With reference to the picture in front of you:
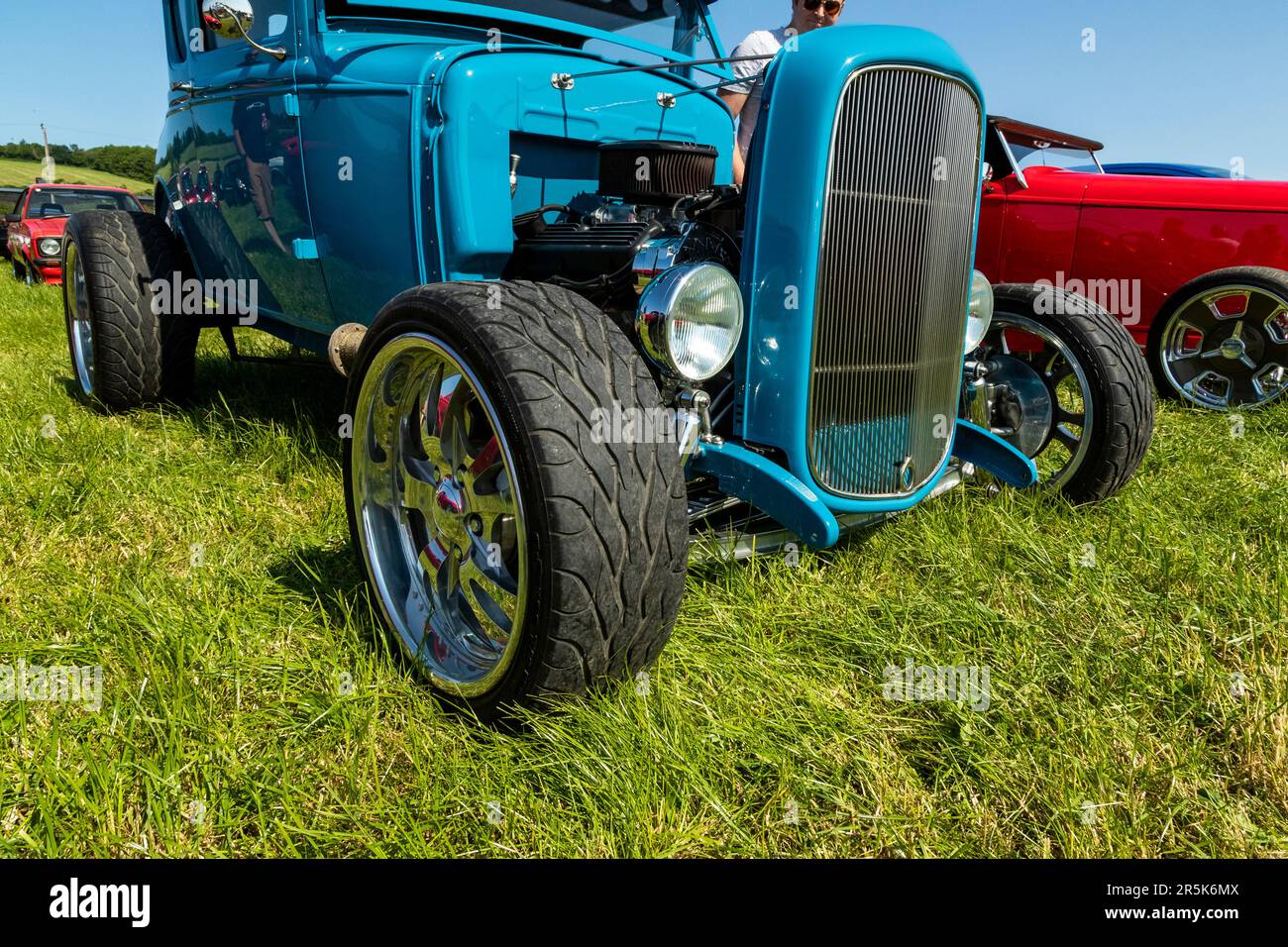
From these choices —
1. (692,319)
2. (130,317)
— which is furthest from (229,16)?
(692,319)

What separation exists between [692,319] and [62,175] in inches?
2126

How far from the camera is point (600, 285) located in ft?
8.29

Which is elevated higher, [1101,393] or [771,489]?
[1101,393]

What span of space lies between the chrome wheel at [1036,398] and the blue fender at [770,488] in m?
1.38

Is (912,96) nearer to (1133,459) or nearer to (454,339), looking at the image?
(454,339)

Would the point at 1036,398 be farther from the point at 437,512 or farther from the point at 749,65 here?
the point at 437,512

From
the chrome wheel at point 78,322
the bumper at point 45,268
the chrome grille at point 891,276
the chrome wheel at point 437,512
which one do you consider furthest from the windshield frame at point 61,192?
the chrome grille at point 891,276

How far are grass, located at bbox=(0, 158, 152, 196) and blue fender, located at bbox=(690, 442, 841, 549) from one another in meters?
44.0

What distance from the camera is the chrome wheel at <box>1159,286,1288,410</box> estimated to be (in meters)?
4.66

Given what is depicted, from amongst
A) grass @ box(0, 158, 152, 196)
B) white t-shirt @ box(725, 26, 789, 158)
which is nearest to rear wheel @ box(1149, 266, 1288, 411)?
white t-shirt @ box(725, 26, 789, 158)

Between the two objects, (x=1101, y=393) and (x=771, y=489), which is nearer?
(x=771, y=489)

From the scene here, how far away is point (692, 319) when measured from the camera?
6.80 ft

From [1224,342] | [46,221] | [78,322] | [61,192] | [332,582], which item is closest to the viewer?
[332,582]
